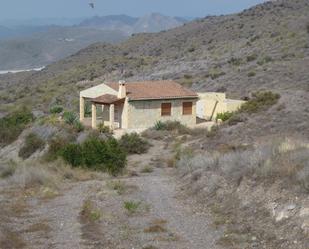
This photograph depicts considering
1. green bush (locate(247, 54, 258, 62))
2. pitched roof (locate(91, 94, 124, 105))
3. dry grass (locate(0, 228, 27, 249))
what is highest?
dry grass (locate(0, 228, 27, 249))

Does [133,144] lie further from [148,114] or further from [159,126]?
[148,114]

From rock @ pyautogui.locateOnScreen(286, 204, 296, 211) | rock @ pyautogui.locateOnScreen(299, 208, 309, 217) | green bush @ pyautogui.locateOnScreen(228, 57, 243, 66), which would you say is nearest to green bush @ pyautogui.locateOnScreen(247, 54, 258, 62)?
green bush @ pyautogui.locateOnScreen(228, 57, 243, 66)

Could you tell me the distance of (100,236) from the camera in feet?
42.7

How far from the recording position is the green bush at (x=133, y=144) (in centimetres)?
3438

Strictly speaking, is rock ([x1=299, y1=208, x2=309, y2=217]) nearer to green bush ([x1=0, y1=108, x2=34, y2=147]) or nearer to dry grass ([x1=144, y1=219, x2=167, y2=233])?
dry grass ([x1=144, y1=219, x2=167, y2=233])

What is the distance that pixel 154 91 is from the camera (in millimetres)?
41594

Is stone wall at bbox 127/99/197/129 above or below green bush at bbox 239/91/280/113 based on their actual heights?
below

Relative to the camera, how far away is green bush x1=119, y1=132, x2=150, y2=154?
113 ft

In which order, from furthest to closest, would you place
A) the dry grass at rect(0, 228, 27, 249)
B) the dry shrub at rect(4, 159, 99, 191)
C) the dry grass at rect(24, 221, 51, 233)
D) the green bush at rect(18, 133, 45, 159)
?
the green bush at rect(18, 133, 45, 159), the dry shrub at rect(4, 159, 99, 191), the dry grass at rect(24, 221, 51, 233), the dry grass at rect(0, 228, 27, 249)

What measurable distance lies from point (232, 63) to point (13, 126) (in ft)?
90.1

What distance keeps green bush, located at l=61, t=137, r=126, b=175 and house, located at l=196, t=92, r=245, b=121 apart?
1715 cm

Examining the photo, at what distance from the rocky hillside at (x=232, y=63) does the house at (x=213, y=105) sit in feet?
10.6

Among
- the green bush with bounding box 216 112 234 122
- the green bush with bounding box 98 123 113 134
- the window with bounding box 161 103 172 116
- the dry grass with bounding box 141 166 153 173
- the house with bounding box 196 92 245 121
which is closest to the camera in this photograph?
the dry grass with bounding box 141 166 153 173

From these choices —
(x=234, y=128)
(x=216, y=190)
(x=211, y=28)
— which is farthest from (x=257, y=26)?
(x=216, y=190)
